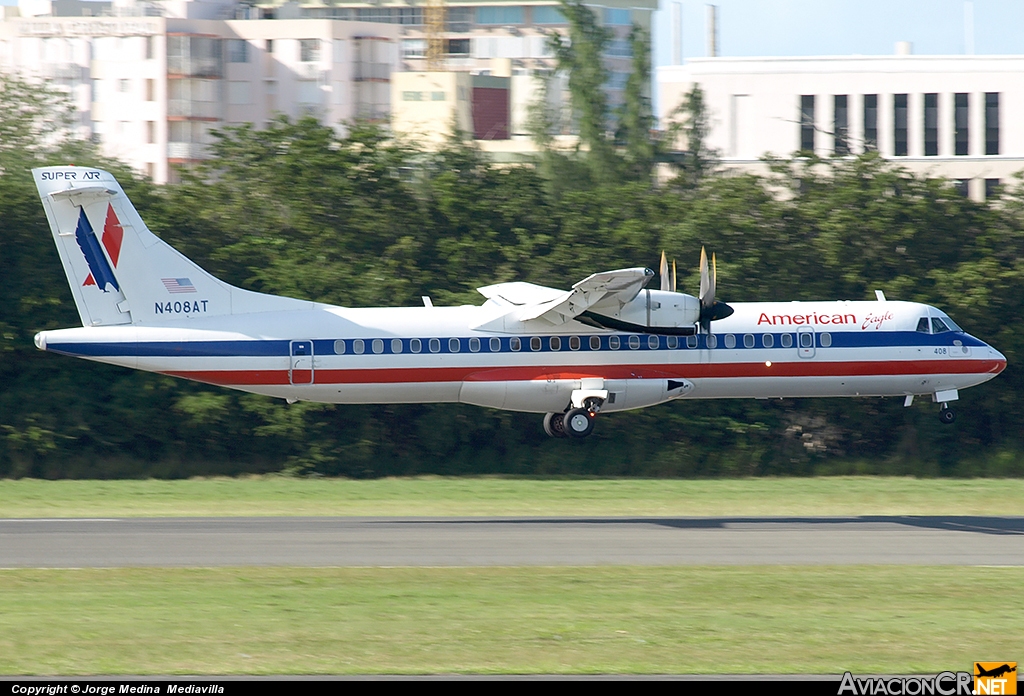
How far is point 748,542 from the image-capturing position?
69.7ft

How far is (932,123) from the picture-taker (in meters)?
69.8

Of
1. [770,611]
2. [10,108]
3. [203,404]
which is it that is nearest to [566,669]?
[770,611]

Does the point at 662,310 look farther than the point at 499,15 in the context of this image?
No

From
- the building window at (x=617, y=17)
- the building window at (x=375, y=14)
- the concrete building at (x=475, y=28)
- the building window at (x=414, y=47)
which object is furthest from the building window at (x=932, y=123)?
the building window at (x=375, y=14)

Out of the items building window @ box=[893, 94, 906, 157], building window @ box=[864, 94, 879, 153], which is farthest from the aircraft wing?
building window @ box=[893, 94, 906, 157]

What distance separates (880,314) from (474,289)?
11.7 meters

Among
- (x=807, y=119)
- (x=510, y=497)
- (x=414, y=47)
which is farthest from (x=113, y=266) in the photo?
(x=414, y=47)

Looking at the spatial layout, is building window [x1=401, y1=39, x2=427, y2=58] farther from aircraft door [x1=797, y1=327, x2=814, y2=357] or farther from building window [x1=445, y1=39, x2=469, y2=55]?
aircraft door [x1=797, y1=327, x2=814, y2=357]

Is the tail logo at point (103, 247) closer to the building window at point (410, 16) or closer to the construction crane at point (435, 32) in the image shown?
the construction crane at point (435, 32)

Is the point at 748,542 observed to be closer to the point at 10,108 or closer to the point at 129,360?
the point at 129,360

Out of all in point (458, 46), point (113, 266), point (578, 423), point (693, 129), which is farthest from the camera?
point (458, 46)

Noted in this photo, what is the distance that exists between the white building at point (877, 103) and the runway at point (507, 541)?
47.0 meters

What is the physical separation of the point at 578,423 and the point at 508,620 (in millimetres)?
12291

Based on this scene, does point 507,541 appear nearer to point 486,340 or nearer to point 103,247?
point 486,340
